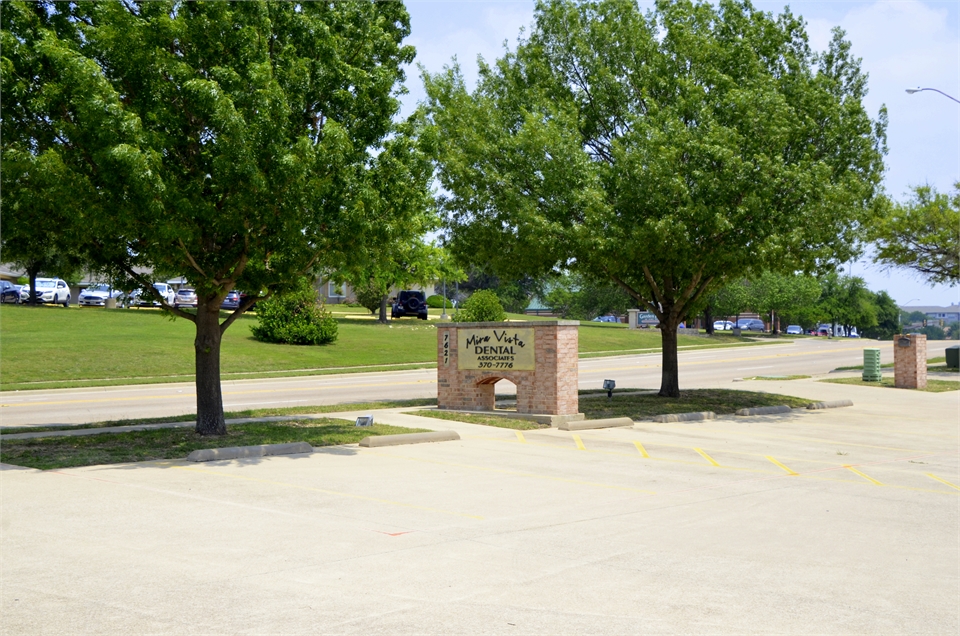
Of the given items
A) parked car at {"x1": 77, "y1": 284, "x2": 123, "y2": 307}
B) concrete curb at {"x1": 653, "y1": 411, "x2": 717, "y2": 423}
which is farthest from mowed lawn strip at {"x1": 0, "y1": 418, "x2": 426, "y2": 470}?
parked car at {"x1": 77, "y1": 284, "x2": 123, "y2": 307}

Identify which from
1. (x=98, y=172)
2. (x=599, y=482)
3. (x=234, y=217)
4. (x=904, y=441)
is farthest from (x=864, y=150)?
(x=98, y=172)

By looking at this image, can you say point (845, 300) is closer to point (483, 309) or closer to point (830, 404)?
point (483, 309)

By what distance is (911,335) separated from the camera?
108 feet

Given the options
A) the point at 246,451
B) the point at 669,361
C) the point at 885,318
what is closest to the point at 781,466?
the point at 246,451

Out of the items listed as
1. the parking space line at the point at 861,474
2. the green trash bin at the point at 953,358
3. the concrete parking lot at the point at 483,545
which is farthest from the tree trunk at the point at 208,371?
the green trash bin at the point at 953,358

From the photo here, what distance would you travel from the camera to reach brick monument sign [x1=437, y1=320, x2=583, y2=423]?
1945cm

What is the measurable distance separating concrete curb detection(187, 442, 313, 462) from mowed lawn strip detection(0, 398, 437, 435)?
4.49m

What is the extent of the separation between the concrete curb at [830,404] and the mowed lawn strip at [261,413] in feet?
34.6

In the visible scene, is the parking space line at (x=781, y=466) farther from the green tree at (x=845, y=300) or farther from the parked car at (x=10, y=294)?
the green tree at (x=845, y=300)

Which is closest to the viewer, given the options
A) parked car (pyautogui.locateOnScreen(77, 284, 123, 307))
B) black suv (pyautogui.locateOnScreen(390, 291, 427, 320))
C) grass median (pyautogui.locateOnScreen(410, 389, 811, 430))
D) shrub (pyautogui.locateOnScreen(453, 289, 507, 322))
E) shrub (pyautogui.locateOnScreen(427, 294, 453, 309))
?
grass median (pyautogui.locateOnScreen(410, 389, 811, 430))

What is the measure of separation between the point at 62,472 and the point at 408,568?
21.5 ft

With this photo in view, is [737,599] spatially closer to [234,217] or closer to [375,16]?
[234,217]

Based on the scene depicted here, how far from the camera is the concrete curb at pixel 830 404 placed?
84.8 feet

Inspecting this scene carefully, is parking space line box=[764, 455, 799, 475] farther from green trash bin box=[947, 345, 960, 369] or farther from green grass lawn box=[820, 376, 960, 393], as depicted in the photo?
green trash bin box=[947, 345, 960, 369]
